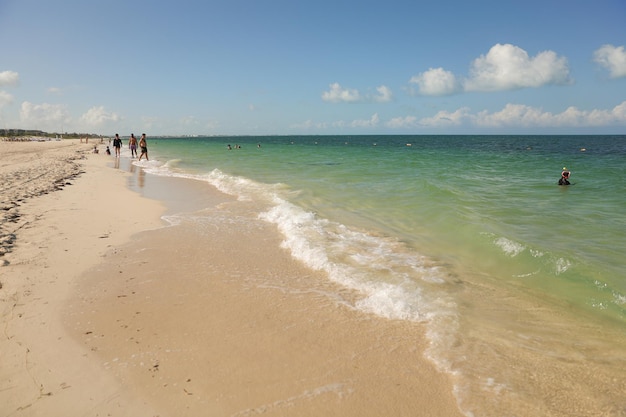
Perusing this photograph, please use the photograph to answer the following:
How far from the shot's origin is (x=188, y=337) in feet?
13.4

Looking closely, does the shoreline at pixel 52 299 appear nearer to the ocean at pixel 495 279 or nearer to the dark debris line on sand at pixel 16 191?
the dark debris line on sand at pixel 16 191

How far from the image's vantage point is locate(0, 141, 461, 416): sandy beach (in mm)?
3109

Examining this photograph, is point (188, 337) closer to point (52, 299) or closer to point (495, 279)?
point (52, 299)

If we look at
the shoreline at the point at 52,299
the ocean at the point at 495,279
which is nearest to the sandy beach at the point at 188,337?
the shoreline at the point at 52,299

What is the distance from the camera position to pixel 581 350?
13.4ft

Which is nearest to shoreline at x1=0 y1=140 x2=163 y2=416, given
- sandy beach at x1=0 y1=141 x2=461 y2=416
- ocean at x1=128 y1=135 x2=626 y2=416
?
sandy beach at x1=0 y1=141 x2=461 y2=416

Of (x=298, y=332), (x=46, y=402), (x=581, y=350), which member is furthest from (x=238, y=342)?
(x=581, y=350)

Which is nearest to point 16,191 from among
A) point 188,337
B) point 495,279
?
point 188,337

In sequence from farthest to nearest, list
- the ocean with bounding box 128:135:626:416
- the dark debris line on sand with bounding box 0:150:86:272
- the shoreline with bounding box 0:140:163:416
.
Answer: the dark debris line on sand with bounding box 0:150:86:272
the ocean with bounding box 128:135:626:416
the shoreline with bounding box 0:140:163:416

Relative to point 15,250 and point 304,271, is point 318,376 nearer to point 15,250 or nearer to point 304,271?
point 304,271

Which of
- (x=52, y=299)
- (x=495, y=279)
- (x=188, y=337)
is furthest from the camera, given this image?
(x=495, y=279)

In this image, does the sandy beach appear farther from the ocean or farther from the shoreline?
the ocean

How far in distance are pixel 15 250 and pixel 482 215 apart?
11214 millimetres

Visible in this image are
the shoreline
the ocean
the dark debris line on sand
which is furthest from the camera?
the dark debris line on sand
